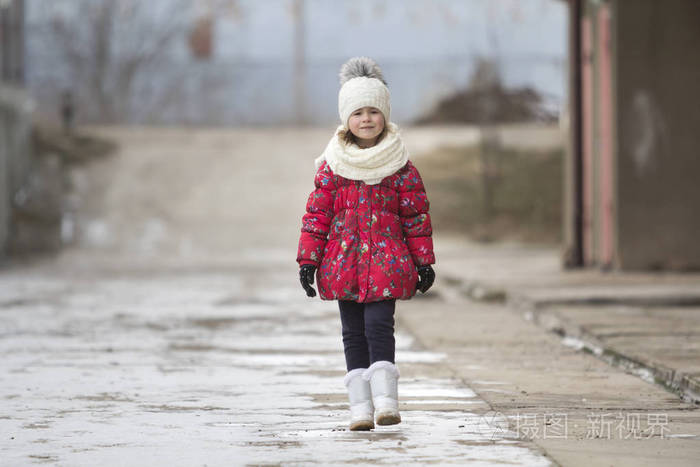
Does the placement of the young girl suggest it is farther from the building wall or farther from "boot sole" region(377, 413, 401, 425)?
the building wall

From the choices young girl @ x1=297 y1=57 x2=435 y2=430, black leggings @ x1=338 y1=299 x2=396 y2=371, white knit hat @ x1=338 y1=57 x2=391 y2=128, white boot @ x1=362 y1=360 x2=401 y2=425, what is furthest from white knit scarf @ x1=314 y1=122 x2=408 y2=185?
white boot @ x1=362 y1=360 x2=401 y2=425

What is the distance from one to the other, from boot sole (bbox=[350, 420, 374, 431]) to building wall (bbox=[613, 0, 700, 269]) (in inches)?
471

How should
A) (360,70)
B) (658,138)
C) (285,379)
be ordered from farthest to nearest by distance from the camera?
(658,138)
(285,379)
(360,70)

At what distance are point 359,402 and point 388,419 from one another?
0.58 feet

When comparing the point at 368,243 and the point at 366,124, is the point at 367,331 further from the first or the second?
the point at 366,124

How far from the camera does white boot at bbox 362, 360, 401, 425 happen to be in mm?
6320

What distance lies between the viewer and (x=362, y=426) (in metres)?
6.26

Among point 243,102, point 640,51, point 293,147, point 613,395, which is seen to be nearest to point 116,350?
point 613,395

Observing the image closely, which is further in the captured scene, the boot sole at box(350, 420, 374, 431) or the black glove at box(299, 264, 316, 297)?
the black glove at box(299, 264, 316, 297)

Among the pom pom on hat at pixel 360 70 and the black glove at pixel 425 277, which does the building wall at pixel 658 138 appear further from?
the black glove at pixel 425 277

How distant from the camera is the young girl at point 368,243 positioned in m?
6.42

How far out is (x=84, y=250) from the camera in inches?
1152

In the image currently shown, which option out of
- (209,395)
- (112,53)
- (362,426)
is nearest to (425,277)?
(362,426)

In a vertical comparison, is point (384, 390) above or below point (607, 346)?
above
